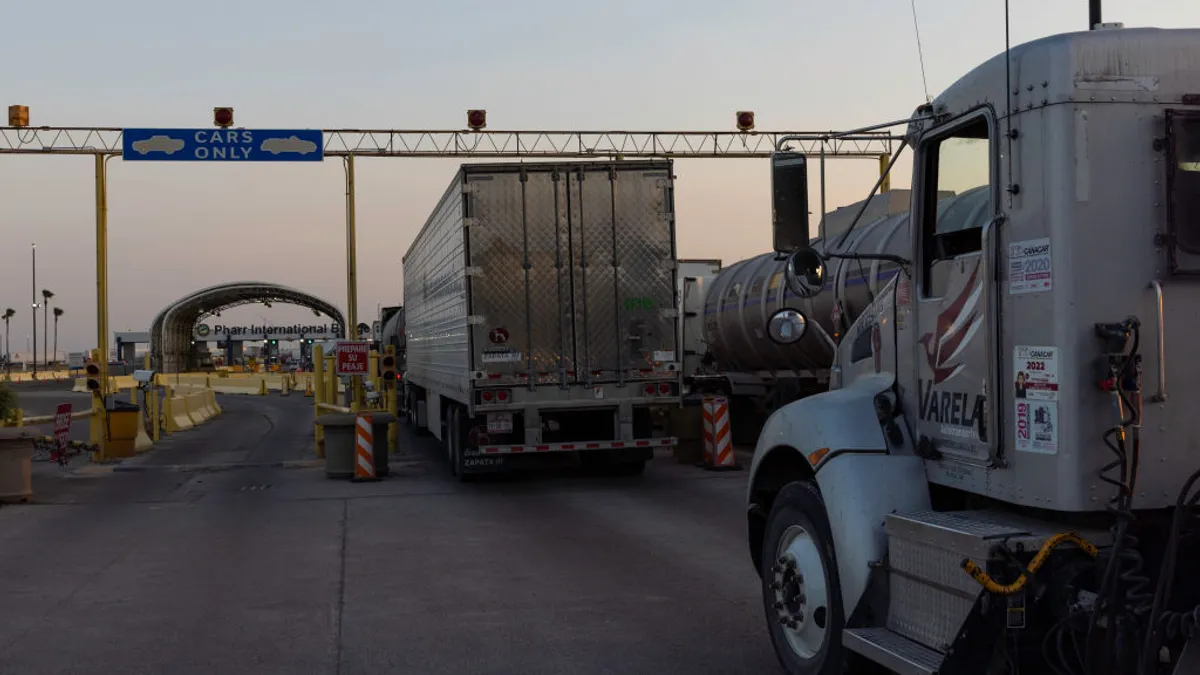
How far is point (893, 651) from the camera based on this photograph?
427 cm

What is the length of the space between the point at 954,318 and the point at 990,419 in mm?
525

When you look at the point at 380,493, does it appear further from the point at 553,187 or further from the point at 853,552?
the point at 853,552

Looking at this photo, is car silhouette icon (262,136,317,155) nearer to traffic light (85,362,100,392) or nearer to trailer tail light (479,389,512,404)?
traffic light (85,362,100,392)

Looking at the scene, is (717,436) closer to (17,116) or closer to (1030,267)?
(1030,267)

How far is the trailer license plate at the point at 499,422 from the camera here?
13.9 m

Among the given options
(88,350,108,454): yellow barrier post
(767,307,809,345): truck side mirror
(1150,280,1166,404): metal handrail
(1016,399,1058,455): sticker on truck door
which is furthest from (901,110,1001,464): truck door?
(88,350,108,454): yellow barrier post

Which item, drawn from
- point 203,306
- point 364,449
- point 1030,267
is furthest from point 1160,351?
point 203,306

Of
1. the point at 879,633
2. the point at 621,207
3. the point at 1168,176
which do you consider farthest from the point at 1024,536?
the point at 621,207

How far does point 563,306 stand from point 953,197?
959cm

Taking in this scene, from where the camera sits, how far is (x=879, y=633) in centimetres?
448

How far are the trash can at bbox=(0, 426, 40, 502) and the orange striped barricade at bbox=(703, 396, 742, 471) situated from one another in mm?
8876

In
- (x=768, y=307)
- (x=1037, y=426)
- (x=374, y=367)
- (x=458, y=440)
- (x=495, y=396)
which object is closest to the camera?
(x=1037, y=426)

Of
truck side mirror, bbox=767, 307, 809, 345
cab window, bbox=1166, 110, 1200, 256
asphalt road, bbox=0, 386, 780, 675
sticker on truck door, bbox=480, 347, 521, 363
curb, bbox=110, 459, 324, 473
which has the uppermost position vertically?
cab window, bbox=1166, 110, 1200, 256

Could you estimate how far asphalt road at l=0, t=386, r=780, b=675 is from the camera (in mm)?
6488
